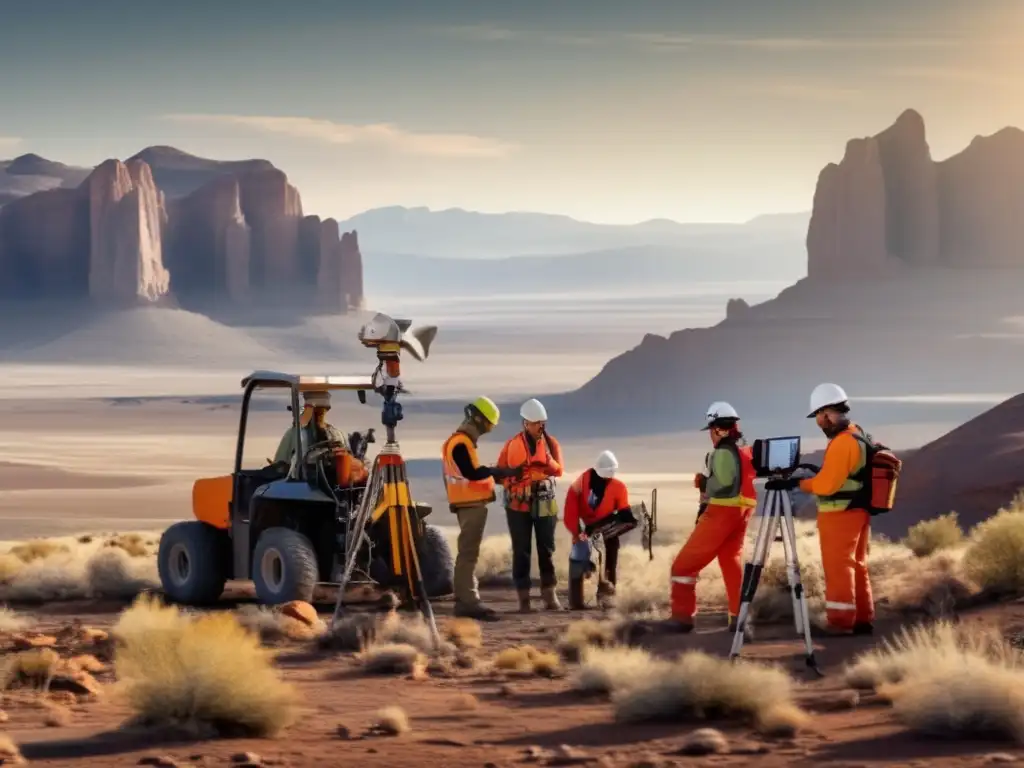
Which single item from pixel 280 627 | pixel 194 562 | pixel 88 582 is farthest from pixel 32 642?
pixel 88 582

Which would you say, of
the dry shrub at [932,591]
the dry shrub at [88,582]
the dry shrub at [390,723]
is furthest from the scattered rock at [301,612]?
the dry shrub at [932,591]

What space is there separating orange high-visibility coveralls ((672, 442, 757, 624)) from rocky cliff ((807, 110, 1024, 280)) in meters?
115

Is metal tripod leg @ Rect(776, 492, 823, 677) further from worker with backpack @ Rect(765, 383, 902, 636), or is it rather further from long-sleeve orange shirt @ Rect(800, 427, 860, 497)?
long-sleeve orange shirt @ Rect(800, 427, 860, 497)

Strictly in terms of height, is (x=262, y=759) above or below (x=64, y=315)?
below

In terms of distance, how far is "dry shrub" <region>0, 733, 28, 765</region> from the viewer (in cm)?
1045

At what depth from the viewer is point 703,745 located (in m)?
10.6

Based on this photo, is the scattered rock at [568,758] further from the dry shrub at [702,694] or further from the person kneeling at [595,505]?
the person kneeling at [595,505]

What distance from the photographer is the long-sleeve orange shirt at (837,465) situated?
1448cm

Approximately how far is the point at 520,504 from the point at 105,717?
6.34 metres

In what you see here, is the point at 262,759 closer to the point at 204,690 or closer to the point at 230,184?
the point at 204,690

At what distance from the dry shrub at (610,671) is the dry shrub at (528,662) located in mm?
598

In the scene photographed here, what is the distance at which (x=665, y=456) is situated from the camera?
3632 inches

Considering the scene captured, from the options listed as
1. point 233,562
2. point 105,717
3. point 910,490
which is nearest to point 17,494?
point 910,490

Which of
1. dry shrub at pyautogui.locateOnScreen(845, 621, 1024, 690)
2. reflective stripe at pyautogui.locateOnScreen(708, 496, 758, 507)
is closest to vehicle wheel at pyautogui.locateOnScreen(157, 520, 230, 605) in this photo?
reflective stripe at pyautogui.locateOnScreen(708, 496, 758, 507)
